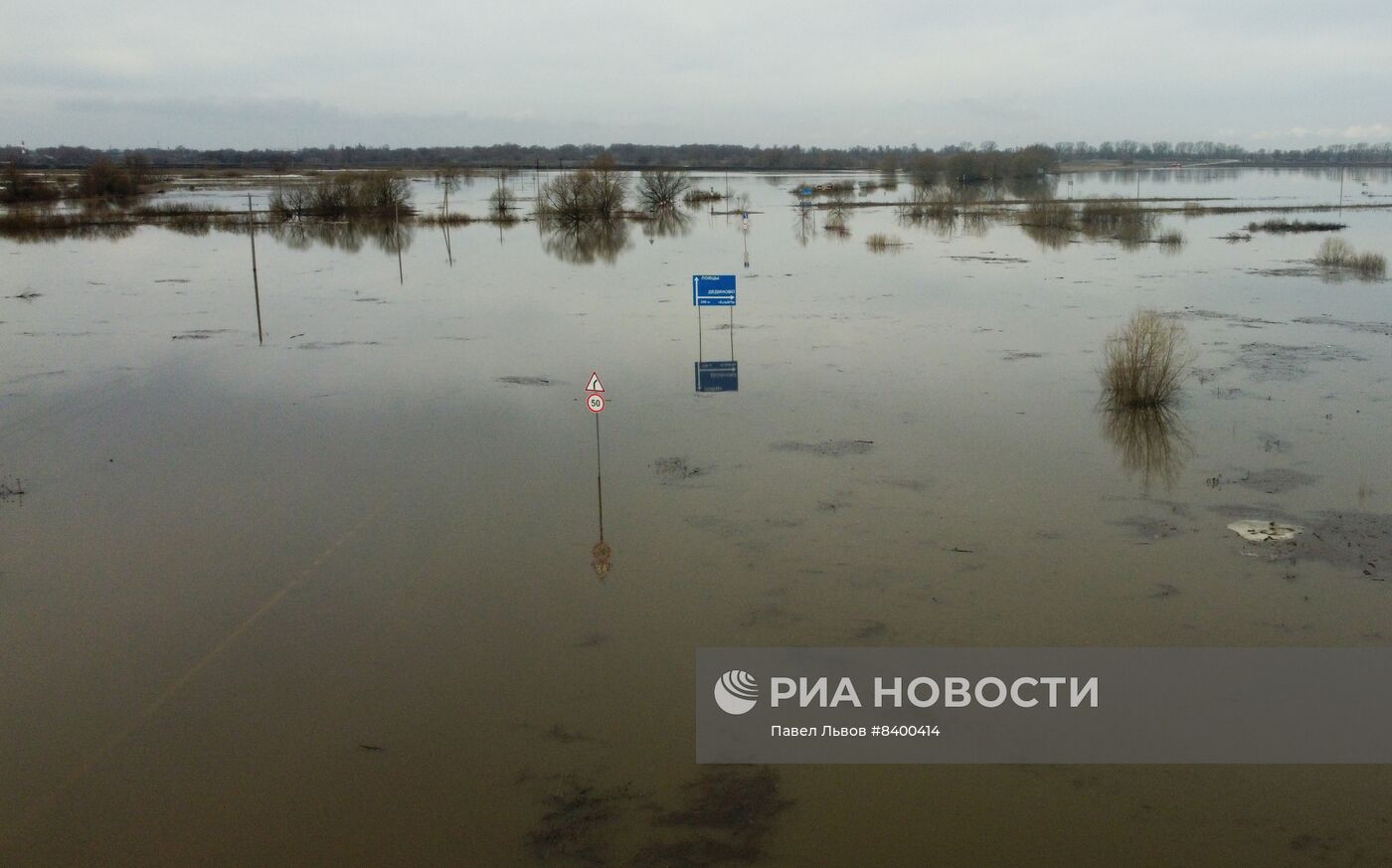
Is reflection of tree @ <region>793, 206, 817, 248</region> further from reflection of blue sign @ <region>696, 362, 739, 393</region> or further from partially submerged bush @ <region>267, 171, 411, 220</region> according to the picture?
reflection of blue sign @ <region>696, 362, 739, 393</region>

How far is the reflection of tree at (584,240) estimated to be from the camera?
4278 cm

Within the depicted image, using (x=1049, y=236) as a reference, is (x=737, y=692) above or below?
below

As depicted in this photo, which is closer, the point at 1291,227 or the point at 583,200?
the point at 1291,227

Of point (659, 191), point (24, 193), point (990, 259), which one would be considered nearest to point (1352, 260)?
point (990, 259)

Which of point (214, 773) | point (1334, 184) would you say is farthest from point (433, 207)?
point (1334, 184)

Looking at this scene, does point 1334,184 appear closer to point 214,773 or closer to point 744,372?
point 744,372

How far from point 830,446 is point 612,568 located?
5.03m

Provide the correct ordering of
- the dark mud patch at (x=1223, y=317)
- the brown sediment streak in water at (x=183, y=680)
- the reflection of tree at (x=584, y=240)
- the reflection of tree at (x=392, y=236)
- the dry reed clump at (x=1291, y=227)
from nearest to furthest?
the brown sediment streak in water at (x=183, y=680)
the dark mud patch at (x=1223, y=317)
the reflection of tree at (x=584, y=240)
the reflection of tree at (x=392, y=236)
the dry reed clump at (x=1291, y=227)

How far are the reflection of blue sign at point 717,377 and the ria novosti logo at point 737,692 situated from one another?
10.3 m

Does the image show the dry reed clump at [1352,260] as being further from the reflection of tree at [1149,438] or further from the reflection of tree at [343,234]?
the reflection of tree at [343,234]

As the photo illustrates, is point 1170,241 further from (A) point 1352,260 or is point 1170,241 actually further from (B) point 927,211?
(B) point 927,211

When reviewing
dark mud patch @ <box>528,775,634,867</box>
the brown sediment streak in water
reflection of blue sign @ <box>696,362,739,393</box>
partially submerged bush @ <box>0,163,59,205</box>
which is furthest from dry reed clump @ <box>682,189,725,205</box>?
dark mud patch @ <box>528,775,634,867</box>

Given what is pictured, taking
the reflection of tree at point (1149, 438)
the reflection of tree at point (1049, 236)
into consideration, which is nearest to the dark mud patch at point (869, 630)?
the reflection of tree at point (1149, 438)

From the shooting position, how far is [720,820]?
23.5 feet
